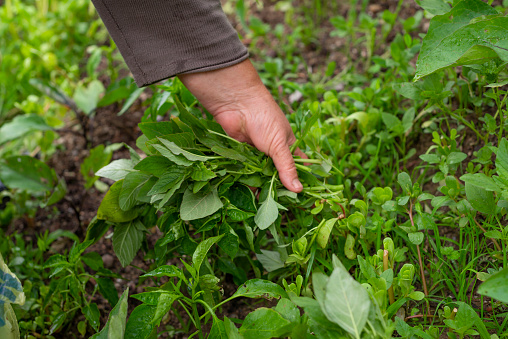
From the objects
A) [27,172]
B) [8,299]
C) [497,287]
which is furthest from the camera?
[27,172]

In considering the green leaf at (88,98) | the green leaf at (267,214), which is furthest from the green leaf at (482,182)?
the green leaf at (88,98)

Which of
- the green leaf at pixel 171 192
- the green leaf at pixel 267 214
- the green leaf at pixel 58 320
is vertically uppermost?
the green leaf at pixel 171 192

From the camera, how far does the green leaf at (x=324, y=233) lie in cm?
117

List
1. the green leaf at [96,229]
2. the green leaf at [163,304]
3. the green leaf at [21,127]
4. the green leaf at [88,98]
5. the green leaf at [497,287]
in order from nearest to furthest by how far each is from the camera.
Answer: the green leaf at [497,287] → the green leaf at [163,304] → the green leaf at [96,229] → the green leaf at [21,127] → the green leaf at [88,98]

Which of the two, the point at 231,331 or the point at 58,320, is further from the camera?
the point at 58,320

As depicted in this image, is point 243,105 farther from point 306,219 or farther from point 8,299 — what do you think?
point 8,299

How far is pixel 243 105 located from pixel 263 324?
0.71m

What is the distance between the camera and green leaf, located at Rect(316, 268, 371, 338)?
0.81 metres

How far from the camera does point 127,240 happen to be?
4.28ft

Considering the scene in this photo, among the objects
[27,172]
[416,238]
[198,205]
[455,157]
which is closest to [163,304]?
[198,205]

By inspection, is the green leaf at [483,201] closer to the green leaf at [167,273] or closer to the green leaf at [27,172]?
the green leaf at [167,273]

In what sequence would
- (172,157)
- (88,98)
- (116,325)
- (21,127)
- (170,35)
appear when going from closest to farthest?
1. (116,325)
2. (172,157)
3. (170,35)
4. (21,127)
5. (88,98)

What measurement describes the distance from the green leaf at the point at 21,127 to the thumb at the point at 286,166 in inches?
48.1

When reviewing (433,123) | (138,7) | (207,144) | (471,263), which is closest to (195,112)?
(207,144)
